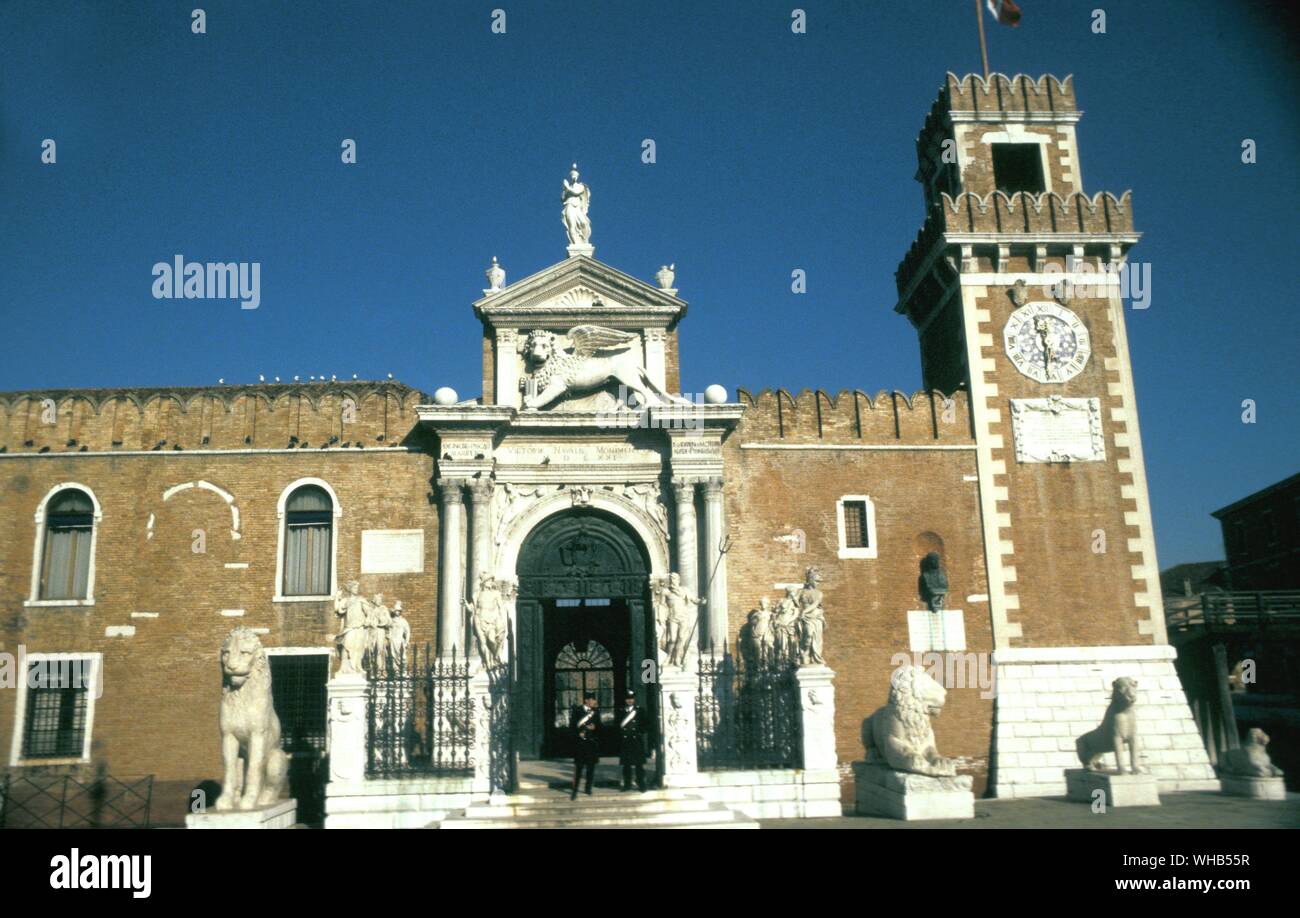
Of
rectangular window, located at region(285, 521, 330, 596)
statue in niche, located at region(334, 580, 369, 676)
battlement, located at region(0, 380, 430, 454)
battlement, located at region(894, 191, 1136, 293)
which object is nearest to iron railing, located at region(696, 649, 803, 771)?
statue in niche, located at region(334, 580, 369, 676)

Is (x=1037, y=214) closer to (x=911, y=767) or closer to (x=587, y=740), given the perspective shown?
(x=911, y=767)

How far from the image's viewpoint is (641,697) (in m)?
19.6

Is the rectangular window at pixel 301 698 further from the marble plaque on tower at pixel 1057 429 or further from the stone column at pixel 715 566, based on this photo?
the marble plaque on tower at pixel 1057 429

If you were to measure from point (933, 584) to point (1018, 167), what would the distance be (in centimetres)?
1060

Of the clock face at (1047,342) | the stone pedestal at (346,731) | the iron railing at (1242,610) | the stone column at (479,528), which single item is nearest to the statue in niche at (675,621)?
the stone column at (479,528)

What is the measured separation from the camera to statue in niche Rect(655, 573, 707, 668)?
16.4m

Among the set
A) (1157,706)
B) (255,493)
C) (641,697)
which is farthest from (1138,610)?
(255,493)

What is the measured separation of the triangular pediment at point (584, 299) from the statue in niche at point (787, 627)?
6649 millimetres

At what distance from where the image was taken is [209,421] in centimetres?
2086

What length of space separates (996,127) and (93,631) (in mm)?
21755

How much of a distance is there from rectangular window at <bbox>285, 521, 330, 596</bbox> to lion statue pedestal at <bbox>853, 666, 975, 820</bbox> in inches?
426

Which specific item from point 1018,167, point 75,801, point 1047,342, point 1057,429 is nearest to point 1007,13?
point 1018,167
